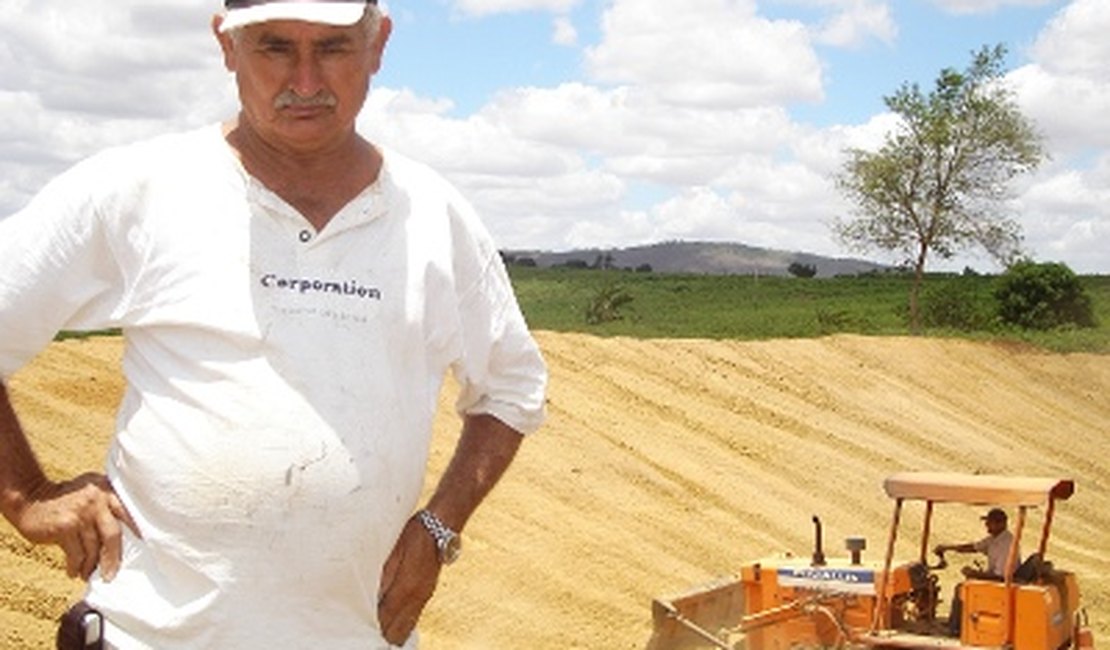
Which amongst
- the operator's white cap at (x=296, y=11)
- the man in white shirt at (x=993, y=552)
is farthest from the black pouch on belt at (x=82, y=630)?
the man in white shirt at (x=993, y=552)

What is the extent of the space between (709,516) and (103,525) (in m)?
13.8

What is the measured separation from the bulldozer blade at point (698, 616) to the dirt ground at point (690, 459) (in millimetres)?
1166

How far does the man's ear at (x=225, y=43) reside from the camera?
8.76ft

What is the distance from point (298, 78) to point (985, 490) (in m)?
7.81

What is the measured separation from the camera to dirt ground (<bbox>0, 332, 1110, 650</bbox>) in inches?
477

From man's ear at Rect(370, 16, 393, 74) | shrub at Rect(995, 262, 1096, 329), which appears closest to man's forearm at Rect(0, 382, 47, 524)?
man's ear at Rect(370, 16, 393, 74)

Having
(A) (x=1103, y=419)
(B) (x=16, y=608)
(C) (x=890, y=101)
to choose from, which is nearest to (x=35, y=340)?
(B) (x=16, y=608)

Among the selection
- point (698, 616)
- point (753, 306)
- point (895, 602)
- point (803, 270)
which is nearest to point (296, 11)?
point (895, 602)

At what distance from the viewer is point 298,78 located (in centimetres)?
260

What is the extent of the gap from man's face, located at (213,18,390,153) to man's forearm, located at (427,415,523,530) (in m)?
0.65

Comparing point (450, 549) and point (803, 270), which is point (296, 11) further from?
point (803, 270)

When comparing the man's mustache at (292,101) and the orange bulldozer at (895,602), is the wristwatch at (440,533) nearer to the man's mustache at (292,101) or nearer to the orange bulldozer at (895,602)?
the man's mustache at (292,101)

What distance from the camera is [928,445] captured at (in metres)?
21.6

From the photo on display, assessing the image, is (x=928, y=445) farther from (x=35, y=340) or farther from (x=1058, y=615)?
(x=35, y=340)
